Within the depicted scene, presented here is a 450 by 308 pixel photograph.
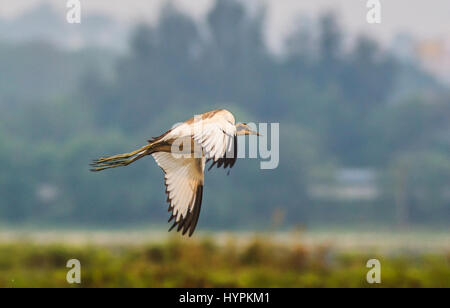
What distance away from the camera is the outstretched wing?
3.36 metres

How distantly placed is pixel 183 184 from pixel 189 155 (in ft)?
0.45

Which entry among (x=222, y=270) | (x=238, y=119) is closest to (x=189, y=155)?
(x=222, y=270)

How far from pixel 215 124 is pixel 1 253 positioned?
543 centimetres

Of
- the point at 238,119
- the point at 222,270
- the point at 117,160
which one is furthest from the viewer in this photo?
the point at 238,119

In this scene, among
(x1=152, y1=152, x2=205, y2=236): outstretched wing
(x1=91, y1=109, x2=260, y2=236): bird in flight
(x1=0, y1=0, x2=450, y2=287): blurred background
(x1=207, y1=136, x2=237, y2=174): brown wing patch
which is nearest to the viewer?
(x1=207, y1=136, x2=237, y2=174): brown wing patch

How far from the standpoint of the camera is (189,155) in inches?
132

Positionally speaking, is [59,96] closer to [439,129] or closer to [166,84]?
[166,84]

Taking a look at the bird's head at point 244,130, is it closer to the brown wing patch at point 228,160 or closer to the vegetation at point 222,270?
the brown wing patch at point 228,160

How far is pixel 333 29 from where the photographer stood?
23531mm

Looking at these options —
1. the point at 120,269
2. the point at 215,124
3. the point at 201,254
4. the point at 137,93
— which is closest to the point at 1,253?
the point at 120,269

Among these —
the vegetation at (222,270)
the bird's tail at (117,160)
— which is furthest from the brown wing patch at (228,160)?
the vegetation at (222,270)

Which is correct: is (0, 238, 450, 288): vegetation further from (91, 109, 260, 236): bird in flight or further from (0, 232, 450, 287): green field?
(91, 109, 260, 236): bird in flight

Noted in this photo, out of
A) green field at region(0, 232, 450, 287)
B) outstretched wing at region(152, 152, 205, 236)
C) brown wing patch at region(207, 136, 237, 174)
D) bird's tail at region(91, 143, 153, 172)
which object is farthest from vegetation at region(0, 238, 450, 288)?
brown wing patch at region(207, 136, 237, 174)

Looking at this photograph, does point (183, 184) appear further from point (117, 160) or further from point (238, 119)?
point (238, 119)
